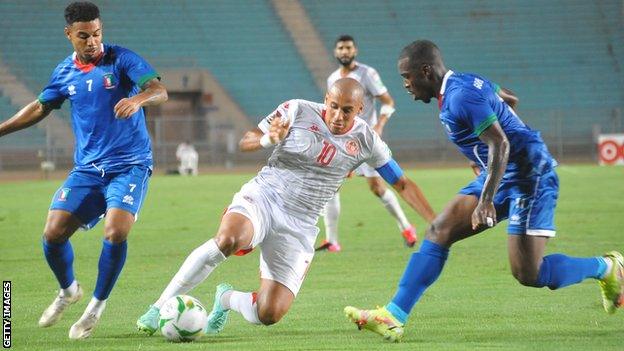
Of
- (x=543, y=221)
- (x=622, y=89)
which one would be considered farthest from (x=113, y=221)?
(x=622, y=89)

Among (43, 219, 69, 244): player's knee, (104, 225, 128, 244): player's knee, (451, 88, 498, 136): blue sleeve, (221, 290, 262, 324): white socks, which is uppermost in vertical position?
(451, 88, 498, 136): blue sleeve

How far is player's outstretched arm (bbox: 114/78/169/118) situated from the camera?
755cm

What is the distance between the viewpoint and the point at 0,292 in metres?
9.95

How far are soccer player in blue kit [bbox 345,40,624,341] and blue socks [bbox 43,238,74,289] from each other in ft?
7.02

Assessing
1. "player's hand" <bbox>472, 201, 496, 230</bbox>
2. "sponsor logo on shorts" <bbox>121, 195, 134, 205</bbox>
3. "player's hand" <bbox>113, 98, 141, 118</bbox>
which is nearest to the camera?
"player's hand" <bbox>472, 201, 496, 230</bbox>

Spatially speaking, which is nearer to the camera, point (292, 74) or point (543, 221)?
point (543, 221)

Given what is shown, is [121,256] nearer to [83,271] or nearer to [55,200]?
[55,200]

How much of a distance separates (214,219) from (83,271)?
595 cm

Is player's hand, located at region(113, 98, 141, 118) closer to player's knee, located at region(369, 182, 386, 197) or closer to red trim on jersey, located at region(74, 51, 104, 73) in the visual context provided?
red trim on jersey, located at region(74, 51, 104, 73)

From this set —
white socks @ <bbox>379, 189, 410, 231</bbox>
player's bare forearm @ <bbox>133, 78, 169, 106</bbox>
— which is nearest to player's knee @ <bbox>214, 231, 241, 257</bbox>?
player's bare forearm @ <bbox>133, 78, 169, 106</bbox>

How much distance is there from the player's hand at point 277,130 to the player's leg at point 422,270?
126 centimetres

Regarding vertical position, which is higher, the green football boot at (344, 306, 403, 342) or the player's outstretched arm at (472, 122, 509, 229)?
the player's outstretched arm at (472, 122, 509, 229)

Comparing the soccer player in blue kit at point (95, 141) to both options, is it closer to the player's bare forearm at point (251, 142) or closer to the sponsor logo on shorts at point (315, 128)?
the player's bare forearm at point (251, 142)

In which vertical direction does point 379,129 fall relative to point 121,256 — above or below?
below
